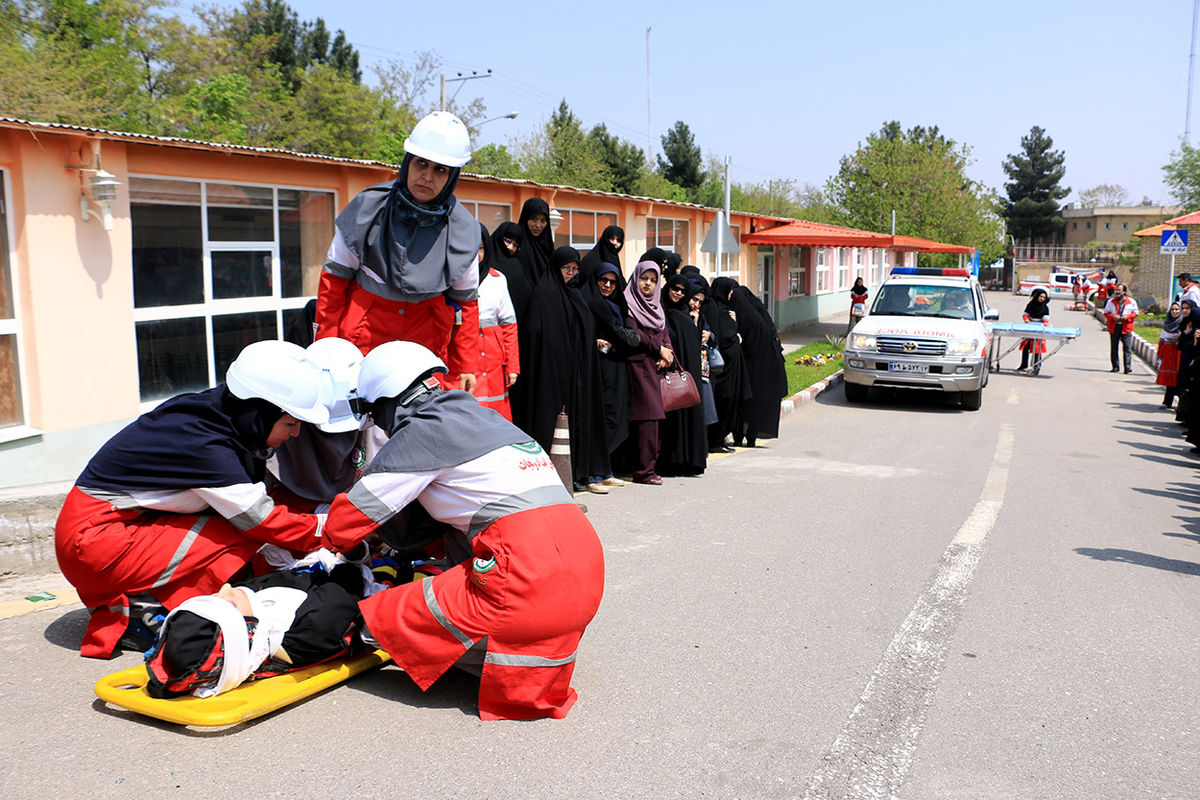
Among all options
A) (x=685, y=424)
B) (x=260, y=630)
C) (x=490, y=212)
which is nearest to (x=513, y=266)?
(x=685, y=424)

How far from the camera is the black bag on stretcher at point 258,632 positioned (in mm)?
3516

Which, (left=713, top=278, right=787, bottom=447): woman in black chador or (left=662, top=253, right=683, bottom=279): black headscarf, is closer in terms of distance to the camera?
(left=662, top=253, right=683, bottom=279): black headscarf

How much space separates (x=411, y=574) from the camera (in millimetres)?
4527

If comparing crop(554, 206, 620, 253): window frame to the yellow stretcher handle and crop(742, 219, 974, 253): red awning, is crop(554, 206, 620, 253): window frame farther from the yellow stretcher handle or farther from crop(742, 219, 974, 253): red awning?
the yellow stretcher handle

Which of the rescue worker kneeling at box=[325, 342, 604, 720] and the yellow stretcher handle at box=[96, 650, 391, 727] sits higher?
the rescue worker kneeling at box=[325, 342, 604, 720]

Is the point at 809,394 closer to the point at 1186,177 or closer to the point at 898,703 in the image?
the point at 898,703

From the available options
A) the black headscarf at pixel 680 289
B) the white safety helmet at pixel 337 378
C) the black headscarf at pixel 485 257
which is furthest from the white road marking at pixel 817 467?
the white safety helmet at pixel 337 378

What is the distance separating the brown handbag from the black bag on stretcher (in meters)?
4.51

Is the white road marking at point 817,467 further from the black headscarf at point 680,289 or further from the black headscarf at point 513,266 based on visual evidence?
the black headscarf at point 513,266

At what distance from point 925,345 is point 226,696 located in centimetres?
1228

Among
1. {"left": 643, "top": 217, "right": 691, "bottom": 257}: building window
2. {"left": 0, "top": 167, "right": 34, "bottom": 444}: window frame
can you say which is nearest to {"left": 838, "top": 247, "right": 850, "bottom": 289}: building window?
{"left": 643, "top": 217, "right": 691, "bottom": 257}: building window

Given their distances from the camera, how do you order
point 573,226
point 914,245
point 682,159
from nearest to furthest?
point 573,226
point 914,245
point 682,159

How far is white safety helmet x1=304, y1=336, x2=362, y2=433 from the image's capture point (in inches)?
164

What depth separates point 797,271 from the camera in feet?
102
